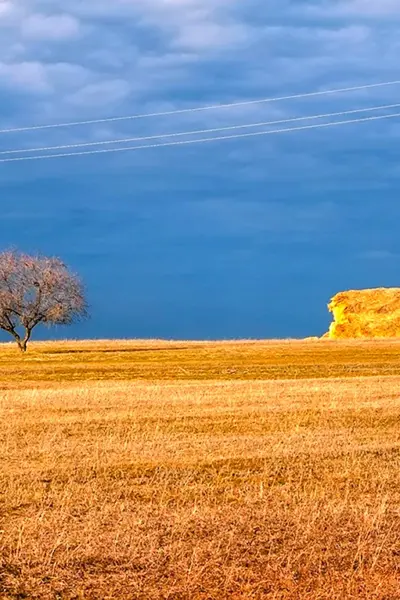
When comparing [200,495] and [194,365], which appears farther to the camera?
[194,365]

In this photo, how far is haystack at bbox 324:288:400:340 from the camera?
385 feet

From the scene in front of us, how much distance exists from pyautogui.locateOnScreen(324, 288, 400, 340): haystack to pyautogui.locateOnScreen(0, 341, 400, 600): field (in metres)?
87.3

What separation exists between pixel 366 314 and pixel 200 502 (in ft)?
357

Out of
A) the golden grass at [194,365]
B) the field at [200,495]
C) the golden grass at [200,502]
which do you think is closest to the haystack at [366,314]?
the golden grass at [194,365]

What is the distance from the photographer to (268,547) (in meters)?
10.6

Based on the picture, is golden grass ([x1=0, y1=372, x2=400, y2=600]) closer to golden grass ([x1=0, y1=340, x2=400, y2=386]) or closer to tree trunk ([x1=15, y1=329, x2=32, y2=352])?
golden grass ([x1=0, y1=340, x2=400, y2=386])

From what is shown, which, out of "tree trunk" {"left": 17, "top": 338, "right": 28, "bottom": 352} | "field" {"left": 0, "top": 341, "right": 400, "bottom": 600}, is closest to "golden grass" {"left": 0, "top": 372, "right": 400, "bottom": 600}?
"field" {"left": 0, "top": 341, "right": 400, "bottom": 600}

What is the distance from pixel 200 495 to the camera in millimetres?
14109

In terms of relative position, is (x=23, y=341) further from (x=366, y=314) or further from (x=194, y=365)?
(x=366, y=314)

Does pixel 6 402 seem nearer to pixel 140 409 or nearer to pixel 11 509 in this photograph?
pixel 140 409

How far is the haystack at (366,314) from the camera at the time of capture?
117438 mm

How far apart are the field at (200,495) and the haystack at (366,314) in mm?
87299

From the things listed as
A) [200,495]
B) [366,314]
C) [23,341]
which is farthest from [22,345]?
[200,495]

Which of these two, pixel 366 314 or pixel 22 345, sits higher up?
pixel 366 314
